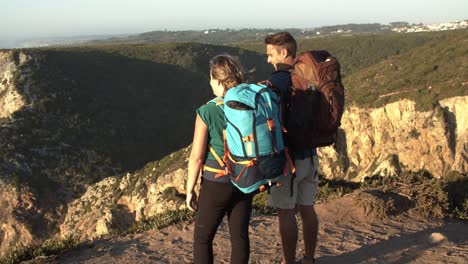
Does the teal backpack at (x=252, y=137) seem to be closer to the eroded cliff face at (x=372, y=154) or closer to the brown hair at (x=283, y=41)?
the brown hair at (x=283, y=41)

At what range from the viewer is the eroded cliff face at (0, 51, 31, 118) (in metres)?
46.5

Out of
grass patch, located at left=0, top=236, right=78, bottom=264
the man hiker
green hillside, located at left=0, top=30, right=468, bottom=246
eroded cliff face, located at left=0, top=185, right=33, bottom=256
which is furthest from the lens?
eroded cliff face, located at left=0, top=185, right=33, bottom=256

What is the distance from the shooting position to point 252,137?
3.10 meters

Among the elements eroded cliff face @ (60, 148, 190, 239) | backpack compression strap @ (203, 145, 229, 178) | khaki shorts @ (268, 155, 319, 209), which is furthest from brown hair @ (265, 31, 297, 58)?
eroded cliff face @ (60, 148, 190, 239)

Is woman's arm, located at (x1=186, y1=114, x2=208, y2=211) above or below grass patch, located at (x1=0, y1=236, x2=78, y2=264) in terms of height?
above

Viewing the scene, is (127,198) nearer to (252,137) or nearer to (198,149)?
(198,149)

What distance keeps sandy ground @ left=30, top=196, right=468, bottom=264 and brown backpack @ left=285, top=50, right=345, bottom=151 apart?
179 centimetres

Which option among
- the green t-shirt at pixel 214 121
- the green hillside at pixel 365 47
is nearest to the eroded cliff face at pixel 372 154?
the green t-shirt at pixel 214 121

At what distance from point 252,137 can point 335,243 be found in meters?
2.73

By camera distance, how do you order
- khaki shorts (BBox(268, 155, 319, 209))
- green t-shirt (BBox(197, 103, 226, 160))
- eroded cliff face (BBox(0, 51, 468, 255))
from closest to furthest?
1. green t-shirt (BBox(197, 103, 226, 160))
2. khaki shorts (BBox(268, 155, 319, 209))
3. eroded cliff face (BBox(0, 51, 468, 255))

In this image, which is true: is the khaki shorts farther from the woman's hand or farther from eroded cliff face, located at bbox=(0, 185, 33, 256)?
eroded cliff face, located at bbox=(0, 185, 33, 256)

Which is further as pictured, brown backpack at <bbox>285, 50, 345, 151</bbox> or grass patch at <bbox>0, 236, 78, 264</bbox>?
grass patch at <bbox>0, 236, 78, 264</bbox>

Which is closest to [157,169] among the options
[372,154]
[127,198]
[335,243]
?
[127,198]

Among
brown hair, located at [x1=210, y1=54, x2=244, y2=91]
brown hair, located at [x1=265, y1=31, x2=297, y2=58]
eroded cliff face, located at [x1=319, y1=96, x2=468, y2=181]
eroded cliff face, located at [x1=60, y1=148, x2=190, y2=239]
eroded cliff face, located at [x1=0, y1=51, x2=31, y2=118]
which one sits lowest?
eroded cliff face, located at [x1=60, y1=148, x2=190, y2=239]
